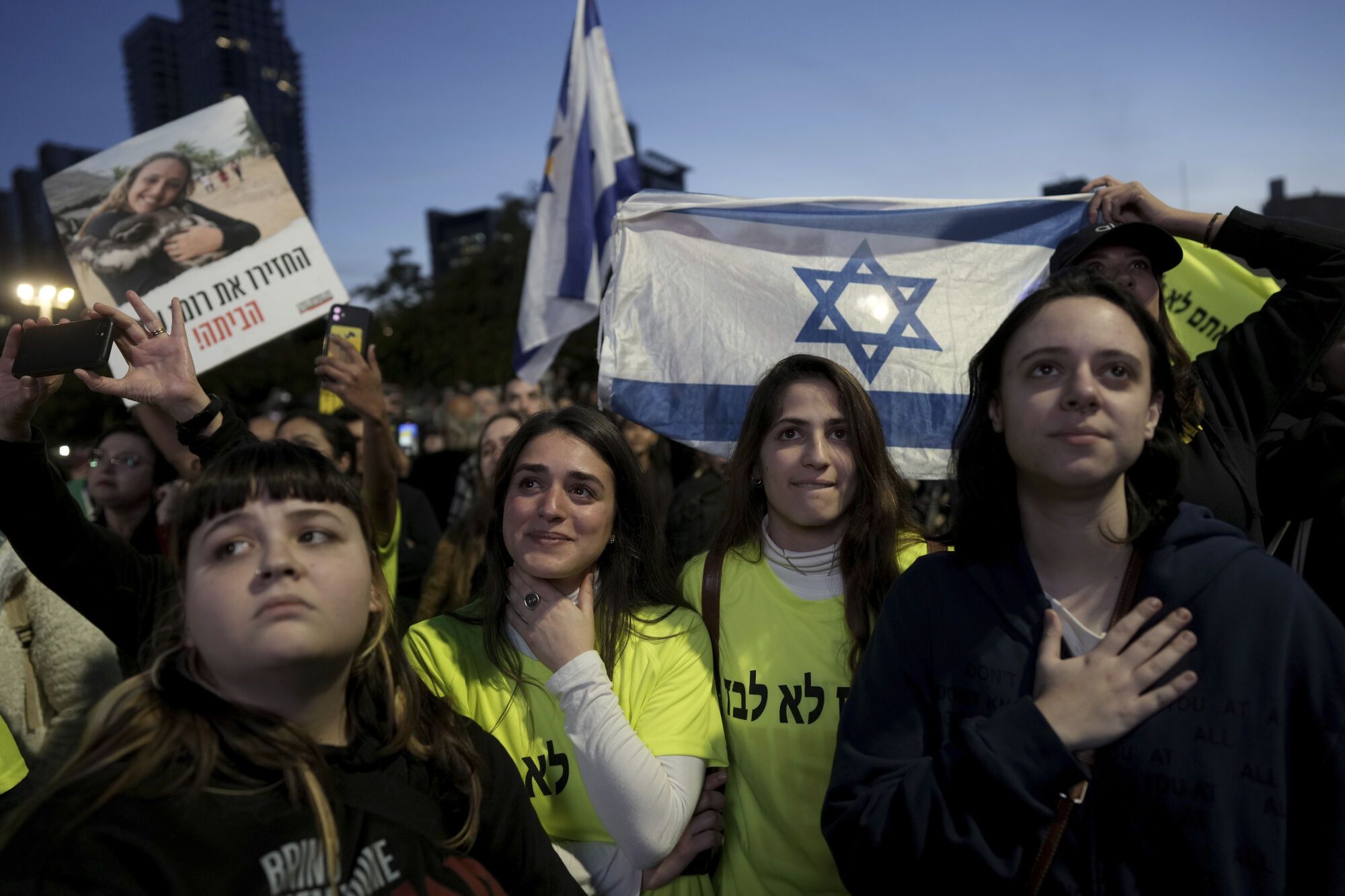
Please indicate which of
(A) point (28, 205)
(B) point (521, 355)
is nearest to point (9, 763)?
(B) point (521, 355)

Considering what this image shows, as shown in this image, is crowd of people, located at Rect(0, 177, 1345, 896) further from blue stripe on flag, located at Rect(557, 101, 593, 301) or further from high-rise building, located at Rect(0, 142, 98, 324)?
high-rise building, located at Rect(0, 142, 98, 324)

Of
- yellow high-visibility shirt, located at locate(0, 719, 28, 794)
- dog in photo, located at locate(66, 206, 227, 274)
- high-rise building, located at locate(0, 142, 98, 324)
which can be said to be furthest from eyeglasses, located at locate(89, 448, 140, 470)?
high-rise building, located at locate(0, 142, 98, 324)

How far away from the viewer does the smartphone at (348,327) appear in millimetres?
4094

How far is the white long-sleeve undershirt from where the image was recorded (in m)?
2.06

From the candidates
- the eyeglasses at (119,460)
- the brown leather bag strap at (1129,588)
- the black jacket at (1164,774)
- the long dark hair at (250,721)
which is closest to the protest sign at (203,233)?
the eyeglasses at (119,460)

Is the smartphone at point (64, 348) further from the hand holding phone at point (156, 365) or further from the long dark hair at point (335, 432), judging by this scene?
the long dark hair at point (335, 432)

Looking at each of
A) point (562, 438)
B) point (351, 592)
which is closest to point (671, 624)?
point (562, 438)

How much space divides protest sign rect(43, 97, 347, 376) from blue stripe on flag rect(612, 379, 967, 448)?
1.94m

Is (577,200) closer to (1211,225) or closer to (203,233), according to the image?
(203,233)

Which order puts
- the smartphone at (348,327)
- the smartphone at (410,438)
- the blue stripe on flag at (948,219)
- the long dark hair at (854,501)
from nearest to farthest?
the long dark hair at (854,501) < the blue stripe on flag at (948,219) < the smartphone at (348,327) < the smartphone at (410,438)

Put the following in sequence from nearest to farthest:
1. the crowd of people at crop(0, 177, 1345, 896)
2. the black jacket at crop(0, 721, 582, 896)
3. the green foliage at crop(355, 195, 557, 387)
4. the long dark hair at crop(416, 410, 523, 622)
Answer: the black jacket at crop(0, 721, 582, 896) < the crowd of people at crop(0, 177, 1345, 896) < the long dark hair at crop(416, 410, 523, 622) < the green foliage at crop(355, 195, 557, 387)

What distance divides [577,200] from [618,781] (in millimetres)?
4586

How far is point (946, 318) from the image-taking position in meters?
3.74

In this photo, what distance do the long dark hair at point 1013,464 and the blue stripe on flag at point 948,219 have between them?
6.04 ft
